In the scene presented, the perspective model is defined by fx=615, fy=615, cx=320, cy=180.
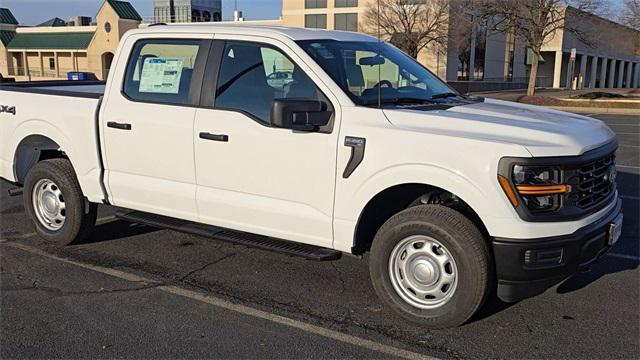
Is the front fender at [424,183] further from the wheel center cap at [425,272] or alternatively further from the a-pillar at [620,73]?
the a-pillar at [620,73]

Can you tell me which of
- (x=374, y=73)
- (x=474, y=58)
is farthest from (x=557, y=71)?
(x=374, y=73)

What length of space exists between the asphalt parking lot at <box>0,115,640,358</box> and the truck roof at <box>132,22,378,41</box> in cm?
195

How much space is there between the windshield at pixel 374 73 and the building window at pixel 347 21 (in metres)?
54.4

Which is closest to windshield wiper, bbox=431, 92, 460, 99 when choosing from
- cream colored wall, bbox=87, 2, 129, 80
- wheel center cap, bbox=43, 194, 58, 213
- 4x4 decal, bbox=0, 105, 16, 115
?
wheel center cap, bbox=43, 194, 58, 213

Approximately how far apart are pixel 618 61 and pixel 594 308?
8597 centimetres

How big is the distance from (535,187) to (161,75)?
3188 mm

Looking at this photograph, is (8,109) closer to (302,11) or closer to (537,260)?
(537,260)

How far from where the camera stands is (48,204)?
5926 mm

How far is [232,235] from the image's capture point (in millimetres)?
4879

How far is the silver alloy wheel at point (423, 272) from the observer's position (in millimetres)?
4020

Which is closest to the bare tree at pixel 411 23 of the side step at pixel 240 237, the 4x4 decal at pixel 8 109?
the 4x4 decal at pixel 8 109

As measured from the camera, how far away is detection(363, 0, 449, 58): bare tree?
159 feet

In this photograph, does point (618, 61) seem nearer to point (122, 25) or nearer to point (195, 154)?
point (122, 25)

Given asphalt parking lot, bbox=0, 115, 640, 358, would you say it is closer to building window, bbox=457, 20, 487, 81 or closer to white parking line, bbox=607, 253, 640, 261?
white parking line, bbox=607, 253, 640, 261
